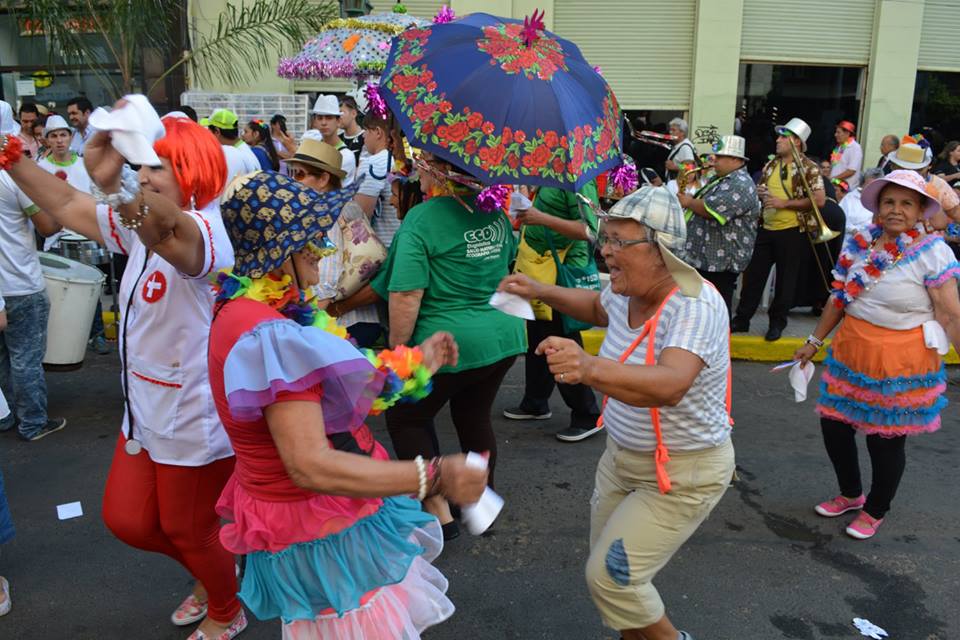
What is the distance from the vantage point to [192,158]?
101 inches

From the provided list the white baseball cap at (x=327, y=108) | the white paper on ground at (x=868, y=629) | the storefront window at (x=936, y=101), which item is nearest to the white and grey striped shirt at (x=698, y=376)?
the white paper on ground at (x=868, y=629)

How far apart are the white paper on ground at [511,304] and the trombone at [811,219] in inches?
219

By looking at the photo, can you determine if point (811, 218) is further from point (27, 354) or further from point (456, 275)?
point (27, 354)

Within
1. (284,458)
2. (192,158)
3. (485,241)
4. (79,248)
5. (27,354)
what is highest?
(192,158)

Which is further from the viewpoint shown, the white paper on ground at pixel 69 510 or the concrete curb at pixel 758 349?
the concrete curb at pixel 758 349

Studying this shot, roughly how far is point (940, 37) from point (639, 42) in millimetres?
4872

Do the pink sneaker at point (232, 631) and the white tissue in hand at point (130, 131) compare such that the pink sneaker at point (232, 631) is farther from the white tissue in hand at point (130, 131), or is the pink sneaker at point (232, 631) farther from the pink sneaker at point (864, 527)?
the pink sneaker at point (864, 527)

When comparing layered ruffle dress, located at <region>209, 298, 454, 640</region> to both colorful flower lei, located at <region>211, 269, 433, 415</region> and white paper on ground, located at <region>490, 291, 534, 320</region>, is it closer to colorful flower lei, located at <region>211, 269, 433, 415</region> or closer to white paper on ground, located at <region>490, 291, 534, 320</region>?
colorful flower lei, located at <region>211, 269, 433, 415</region>

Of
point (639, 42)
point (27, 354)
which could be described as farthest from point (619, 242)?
point (639, 42)

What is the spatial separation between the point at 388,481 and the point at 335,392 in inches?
13.3

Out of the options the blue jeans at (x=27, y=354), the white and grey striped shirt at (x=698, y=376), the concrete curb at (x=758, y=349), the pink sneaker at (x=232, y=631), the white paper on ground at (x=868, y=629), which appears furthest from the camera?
the concrete curb at (x=758, y=349)

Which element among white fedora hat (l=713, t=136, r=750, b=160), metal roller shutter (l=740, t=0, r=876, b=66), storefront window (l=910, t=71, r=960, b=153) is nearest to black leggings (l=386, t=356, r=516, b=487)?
white fedora hat (l=713, t=136, r=750, b=160)

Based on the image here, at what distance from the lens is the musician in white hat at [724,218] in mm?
7215

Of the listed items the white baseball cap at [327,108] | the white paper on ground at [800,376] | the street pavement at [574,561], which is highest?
the white baseball cap at [327,108]
